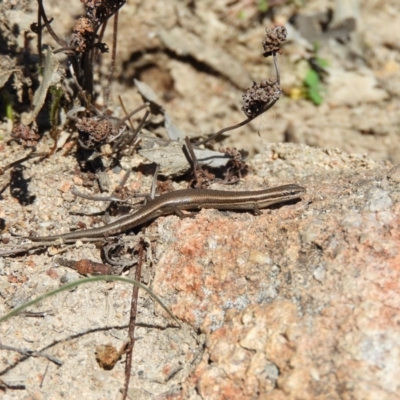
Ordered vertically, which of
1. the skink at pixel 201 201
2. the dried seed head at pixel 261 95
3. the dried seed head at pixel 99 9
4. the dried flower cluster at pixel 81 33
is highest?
the dried seed head at pixel 99 9

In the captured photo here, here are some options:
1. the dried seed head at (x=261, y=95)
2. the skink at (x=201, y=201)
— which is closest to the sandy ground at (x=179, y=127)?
the skink at (x=201, y=201)

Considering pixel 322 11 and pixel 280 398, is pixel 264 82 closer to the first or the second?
pixel 280 398

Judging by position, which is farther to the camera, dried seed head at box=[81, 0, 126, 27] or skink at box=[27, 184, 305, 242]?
skink at box=[27, 184, 305, 242]

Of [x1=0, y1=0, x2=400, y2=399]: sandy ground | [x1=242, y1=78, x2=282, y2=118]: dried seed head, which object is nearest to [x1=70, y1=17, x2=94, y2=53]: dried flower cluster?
[x1=0, y1=0, x2=400, y2=399]: sandy ground

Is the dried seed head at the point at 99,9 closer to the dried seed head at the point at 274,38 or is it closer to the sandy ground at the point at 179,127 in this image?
the dried seed head at the point at 274,38

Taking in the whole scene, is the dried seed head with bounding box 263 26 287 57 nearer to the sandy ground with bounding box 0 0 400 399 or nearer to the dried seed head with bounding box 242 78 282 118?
the dried seed head with bounding box 242 78 282 118

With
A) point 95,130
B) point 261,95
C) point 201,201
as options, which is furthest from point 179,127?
point 261,95
